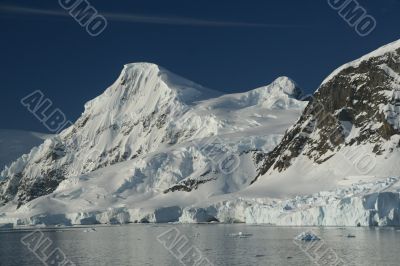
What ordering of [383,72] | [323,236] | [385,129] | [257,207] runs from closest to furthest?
[323,236] → [257,207] → [385,129] → [383,72]

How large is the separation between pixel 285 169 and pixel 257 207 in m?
47.1

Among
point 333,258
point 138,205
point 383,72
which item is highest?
point 383,72

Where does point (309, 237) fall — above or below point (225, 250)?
above

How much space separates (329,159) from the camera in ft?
569

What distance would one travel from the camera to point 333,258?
65750mm

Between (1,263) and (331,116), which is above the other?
(331,116)

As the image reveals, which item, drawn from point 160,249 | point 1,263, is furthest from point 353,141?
point 1,263

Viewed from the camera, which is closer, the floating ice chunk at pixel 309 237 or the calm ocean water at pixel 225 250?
the calm ocean water at pixel 225 250

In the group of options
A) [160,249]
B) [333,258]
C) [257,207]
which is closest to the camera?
[333,258]

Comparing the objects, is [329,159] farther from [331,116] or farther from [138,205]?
[138,205]

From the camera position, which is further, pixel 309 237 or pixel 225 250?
pixel 309 237

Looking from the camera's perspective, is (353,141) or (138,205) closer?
(353,141)

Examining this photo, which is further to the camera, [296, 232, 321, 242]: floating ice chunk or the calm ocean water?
[296, 232, 321, 242]: floating ice chunk

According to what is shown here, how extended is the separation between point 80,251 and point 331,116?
118 m
